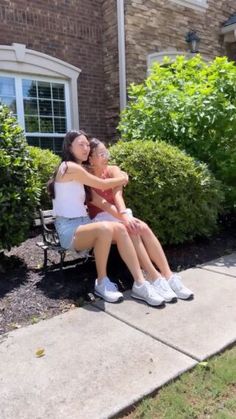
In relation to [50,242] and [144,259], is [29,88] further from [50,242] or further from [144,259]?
[144,259]

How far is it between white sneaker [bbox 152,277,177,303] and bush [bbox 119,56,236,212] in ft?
7.88

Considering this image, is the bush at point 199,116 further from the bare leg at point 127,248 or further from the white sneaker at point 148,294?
the white sneaker at point 148,294

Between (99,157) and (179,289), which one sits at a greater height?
(99,157)

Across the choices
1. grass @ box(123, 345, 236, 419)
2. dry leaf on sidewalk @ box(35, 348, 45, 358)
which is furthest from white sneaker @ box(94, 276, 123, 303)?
grass @ box(123, 345, 236, 419)

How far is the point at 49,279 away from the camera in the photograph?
383 centimetres

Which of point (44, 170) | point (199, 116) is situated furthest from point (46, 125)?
point (199, 116)

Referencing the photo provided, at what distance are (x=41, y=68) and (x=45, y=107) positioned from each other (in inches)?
28.7

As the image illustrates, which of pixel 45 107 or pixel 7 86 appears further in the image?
pixel 45 107

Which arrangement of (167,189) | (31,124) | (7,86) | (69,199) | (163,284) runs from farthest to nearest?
1. (31,124)
2. (7,86)
3. (167,189)
4. (69,199)
5. (163,284)

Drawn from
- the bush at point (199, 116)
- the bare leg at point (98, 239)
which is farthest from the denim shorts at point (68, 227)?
the bush at point (199, 116)

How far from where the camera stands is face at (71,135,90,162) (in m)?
3.67

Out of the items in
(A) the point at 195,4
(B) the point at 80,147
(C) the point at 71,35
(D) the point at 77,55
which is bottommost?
(B) the point at 80,147

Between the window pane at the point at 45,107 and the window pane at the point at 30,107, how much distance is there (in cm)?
11

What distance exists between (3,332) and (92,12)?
23.7 feet
